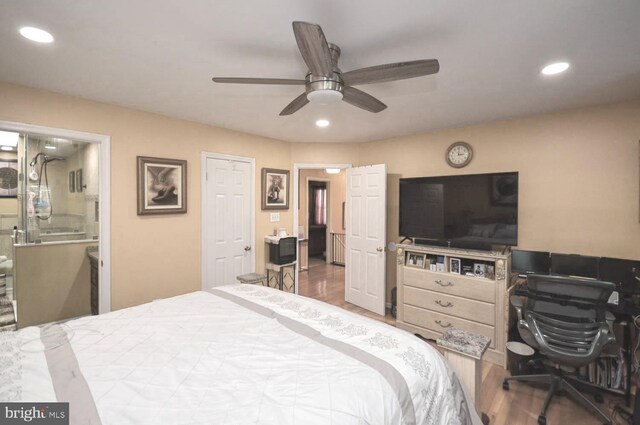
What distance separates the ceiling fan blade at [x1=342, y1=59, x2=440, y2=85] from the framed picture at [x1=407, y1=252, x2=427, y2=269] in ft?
7.45

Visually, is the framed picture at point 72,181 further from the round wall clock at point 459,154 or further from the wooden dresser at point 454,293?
the round wall clock at point 459,154

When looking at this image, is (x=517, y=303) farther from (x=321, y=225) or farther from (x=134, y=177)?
(x=321, y=225)

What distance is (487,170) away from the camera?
129 inches

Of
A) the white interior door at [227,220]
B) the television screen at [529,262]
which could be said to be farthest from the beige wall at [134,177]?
the television screen at [529,262]

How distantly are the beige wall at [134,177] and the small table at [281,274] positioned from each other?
0.99m

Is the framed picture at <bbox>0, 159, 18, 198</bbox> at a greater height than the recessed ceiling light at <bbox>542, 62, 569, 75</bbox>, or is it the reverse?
the recessed ceiling light at <bbox>542, 62, 569, 75</bbox>

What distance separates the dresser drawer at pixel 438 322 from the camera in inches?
110

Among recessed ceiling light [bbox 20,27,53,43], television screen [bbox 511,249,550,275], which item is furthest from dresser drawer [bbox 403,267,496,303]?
recessed ceiling light [bbox 20,27,53,43]

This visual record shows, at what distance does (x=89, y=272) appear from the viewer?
357cm

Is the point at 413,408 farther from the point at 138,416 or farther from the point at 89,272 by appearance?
the point at 89,272

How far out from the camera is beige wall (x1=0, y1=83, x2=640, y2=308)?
2510 millimetres

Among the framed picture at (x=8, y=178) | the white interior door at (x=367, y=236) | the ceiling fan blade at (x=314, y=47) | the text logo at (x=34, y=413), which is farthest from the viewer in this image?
the framed picture at (x=8, y=178)

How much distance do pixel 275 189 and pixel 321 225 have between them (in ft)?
11.7

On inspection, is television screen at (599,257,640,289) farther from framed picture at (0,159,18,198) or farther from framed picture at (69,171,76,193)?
framed picture at (0,159,18,198)
